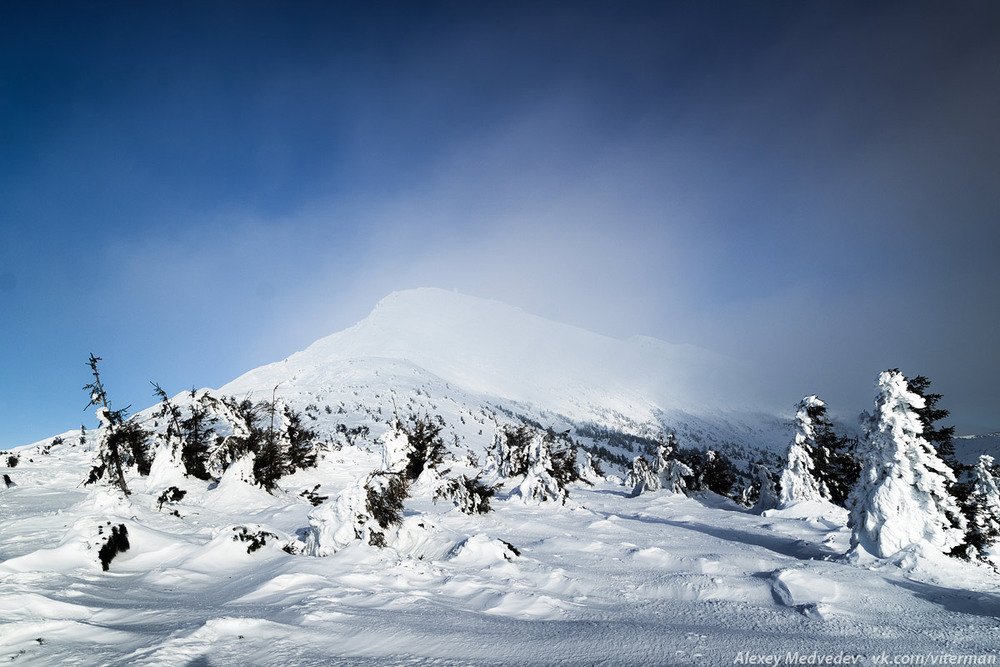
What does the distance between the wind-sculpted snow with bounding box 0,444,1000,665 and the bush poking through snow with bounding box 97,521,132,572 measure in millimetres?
112

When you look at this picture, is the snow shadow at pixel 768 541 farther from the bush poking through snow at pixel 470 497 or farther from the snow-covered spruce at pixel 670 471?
the snow-covered spruce at pixel 670 471

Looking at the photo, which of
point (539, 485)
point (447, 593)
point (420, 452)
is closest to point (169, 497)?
point (447, 593)

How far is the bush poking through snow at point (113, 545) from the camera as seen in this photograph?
8.44m

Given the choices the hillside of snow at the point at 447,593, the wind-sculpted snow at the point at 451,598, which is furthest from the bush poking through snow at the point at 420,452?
the wind-sculpted snow at the point at 451,598

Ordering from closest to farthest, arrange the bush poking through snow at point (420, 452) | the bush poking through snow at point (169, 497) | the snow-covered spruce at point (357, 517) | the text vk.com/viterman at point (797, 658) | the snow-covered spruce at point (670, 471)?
the text vk.com/viterman at point (797, 658)
the snow-covered spruce at point (357, 517)
the bush poking through snow at point (169, 497)
the bush poking through snow at point (420, 452)
the snow-covered spruce at point (670, 471)

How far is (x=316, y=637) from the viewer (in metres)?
5.34

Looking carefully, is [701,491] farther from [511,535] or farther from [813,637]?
[813,637]

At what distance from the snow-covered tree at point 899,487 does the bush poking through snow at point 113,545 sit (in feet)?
58.0

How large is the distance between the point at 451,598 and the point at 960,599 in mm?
9259

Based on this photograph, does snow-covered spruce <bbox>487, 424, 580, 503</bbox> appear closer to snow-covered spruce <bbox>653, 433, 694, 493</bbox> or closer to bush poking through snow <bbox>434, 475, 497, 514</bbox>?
bush poking through snow <bbox>434, 475, 497, 514</bbox>

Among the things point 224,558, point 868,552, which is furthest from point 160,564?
point 868,552

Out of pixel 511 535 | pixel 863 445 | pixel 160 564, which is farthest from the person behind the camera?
pixel 511 535

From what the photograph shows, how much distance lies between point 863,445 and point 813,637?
8906mm

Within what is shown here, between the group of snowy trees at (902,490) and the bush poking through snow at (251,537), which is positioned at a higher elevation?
the group of snowy trees at (902,490)
